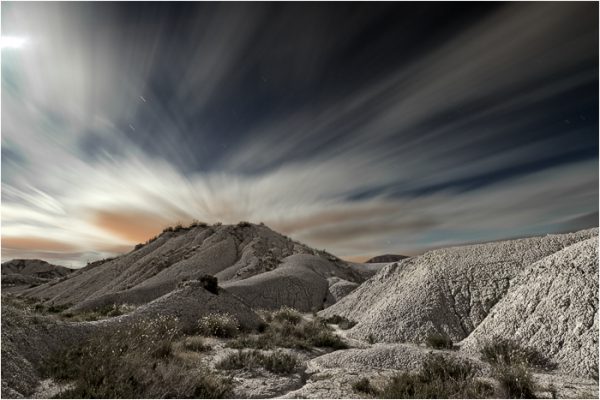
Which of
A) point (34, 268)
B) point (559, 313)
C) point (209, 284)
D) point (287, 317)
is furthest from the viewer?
point (34, 268)

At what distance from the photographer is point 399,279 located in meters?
22.6

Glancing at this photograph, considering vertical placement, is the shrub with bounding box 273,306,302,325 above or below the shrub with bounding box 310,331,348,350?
below

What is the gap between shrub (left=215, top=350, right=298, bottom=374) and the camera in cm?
1051

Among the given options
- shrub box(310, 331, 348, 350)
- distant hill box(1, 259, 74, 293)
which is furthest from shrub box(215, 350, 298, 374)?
distant hill box(1, 259, 74, 293)

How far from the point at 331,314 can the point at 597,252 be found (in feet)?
54.3

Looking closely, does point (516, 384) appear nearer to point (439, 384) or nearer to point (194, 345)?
point (439, 384)

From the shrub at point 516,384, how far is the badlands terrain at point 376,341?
0.03 meters

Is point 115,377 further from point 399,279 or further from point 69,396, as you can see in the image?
point 399,279

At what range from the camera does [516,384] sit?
8039mm

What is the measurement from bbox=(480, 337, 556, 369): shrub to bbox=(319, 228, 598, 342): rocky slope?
11.2 feet

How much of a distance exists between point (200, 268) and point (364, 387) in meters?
45.3

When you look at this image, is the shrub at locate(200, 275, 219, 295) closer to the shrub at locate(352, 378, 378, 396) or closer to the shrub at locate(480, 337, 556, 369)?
the shrub at locate(352, 378, 378, 396)

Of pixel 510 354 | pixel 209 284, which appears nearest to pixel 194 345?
pixel 209 284

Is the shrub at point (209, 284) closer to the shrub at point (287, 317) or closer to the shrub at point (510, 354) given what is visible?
the shrub at point (287, 317)
